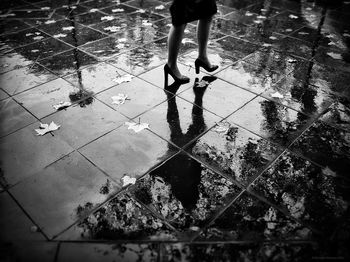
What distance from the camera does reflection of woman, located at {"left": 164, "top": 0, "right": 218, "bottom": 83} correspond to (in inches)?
145

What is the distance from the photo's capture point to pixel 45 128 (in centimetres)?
340

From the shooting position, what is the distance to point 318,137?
10.8 feet

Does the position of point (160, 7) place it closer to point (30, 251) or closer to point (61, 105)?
point (61, 105)

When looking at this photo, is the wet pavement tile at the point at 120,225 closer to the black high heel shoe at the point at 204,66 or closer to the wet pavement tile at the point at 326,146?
the wet pavement tile at the point at 326,146

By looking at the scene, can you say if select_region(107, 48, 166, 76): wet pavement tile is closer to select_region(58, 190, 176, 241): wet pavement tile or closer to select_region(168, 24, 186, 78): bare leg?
select_region(168, 24, 186, 78): bare leg

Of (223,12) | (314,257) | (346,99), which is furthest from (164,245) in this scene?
(223,12)

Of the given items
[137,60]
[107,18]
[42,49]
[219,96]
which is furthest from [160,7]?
[219,96]

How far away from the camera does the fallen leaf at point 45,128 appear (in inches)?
131

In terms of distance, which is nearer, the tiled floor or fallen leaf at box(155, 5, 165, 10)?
the tiled floor

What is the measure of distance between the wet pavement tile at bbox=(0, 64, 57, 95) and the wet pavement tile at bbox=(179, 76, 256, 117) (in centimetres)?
206

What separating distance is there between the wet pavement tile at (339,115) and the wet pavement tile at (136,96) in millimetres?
2030

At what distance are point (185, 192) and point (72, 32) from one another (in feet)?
14.2

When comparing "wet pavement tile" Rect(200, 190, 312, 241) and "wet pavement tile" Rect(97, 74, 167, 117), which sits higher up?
"wet pavement tile" Rect(97, 74, 167, 117)

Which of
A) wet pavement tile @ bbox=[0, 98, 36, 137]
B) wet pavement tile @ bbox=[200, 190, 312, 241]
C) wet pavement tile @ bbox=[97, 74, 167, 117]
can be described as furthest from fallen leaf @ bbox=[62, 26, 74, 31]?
wet pavement tile @ bbox=[200, 190, 312, 241]
